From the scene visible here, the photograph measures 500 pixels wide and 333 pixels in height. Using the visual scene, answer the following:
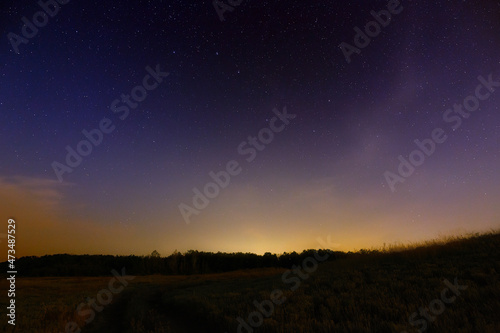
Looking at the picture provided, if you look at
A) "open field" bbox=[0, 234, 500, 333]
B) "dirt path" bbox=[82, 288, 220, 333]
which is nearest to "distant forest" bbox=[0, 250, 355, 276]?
"open field" bbox=[0, 234, 500, 333]

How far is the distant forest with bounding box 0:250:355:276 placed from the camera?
6400cm

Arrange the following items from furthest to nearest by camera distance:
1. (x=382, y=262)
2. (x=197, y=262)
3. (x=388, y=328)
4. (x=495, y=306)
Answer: (x=197, y=262), (x=382, y=262), (x=495, y=306), (x=388, y=328)

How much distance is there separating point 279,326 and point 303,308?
2.91 metres

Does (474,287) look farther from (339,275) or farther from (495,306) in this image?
(339,275)

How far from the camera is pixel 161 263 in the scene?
214 feet

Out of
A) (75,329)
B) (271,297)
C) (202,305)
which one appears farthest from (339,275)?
(75,329)

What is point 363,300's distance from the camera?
43.8ft
